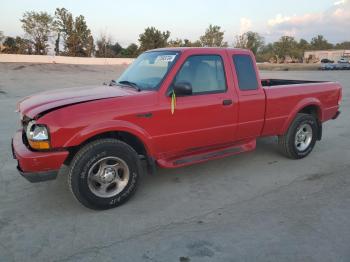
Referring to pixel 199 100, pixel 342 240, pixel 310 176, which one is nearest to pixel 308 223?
pixel 342 240

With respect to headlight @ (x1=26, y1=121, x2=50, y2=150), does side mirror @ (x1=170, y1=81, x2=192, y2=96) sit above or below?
above

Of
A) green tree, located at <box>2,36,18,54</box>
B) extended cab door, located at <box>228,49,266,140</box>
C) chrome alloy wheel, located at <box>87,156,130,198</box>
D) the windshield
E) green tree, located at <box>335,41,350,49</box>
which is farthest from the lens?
green tree, located at <box>335,41,350,49</box>

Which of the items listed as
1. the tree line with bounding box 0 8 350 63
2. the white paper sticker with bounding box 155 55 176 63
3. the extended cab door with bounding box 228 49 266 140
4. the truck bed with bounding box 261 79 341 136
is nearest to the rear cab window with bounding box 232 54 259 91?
the extended cab door with bounding box 228 49 266 140

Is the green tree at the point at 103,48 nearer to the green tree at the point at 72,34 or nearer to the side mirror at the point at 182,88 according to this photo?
the green tree at the point at 72,34

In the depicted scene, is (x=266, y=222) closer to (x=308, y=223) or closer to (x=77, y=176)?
(x=308, y=223)

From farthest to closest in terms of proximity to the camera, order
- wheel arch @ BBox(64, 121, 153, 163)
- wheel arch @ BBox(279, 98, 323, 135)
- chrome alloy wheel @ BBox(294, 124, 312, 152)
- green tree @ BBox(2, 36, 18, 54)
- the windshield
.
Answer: green tree @ BBox(2, 36, 18, 54) → chrome alloy wheel @ BBox(294, 124, 312, 152) → wheel arch @ BBox(279, 98, 323, 135) → the windshield → wheel arch @ BBox(64, 121, 153, 163)

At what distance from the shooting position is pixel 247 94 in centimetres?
485

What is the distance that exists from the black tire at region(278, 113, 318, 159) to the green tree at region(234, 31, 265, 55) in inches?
2931

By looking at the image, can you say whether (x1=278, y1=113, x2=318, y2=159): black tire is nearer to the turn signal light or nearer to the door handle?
the door handle

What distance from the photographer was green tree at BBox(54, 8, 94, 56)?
185ft

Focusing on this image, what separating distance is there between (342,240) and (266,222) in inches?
29.4

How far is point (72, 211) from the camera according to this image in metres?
3.87

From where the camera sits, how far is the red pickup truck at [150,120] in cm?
357

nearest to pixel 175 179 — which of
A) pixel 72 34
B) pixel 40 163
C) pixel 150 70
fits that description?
pixel 150 70
